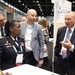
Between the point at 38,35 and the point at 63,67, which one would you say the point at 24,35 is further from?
the point at 63,67

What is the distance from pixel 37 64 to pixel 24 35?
582mm

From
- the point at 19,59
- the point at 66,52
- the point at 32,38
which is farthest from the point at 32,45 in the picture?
the point at 19,59

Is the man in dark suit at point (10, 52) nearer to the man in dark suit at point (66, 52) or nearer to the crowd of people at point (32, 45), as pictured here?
the crowd of people at point (32, 45)

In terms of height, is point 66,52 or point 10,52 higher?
point 10,52

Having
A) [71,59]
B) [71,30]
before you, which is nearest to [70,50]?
[71,59]

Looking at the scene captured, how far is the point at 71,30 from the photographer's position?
8.99ft

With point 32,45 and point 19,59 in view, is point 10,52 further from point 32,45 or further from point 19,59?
point 32,45

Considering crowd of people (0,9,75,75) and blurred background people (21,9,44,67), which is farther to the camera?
blurred background people (21,9,44,67)

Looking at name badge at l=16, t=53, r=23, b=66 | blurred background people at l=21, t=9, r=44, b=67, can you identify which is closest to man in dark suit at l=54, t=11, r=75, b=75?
blurred background people at l=21, t=9, r=44, b=67

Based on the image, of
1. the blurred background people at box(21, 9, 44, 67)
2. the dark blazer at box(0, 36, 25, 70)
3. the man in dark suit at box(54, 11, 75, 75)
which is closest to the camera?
the dark blazer at box(0, 36, 25, 70)

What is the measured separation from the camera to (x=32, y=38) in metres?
3.12

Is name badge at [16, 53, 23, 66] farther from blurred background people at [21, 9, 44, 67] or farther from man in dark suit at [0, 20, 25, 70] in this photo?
blurred background people at [21, 9, 44, 67]

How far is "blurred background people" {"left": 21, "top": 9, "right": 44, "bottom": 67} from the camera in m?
3.12

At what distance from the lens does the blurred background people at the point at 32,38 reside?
312 cm
